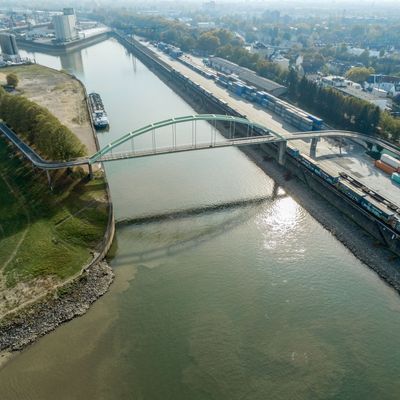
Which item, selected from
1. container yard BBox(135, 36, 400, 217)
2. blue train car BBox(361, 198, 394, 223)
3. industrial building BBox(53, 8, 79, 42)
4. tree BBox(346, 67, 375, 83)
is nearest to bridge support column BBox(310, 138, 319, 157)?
container yard BBox(135, 36, 400, 217)

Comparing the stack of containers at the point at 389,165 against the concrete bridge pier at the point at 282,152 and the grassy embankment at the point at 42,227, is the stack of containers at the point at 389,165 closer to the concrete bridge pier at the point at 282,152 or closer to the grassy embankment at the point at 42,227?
the concrete bridge pier at the point at 282,152

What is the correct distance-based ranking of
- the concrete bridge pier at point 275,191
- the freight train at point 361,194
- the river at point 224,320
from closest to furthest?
1. the river at point 224,320
2. the freight train at point 361,194
3. the concrete bridge pier at point 275,191

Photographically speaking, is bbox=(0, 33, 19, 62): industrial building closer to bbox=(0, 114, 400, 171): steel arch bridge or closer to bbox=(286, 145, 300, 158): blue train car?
bbox=(0, 114, 400, 171): steel arch bridge

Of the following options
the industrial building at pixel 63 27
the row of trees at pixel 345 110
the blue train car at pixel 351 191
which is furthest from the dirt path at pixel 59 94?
the industrial building at pixel 63 27

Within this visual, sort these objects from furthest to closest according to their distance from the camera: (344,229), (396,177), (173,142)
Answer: (173,142) < (396,177) < (344,229)

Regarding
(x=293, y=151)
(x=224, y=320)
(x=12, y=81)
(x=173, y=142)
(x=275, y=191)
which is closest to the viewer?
(x=224, y=320)

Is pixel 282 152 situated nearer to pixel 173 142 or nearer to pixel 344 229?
pixel 344 229

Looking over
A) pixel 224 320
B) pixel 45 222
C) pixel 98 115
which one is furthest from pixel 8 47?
pixel 224 320
